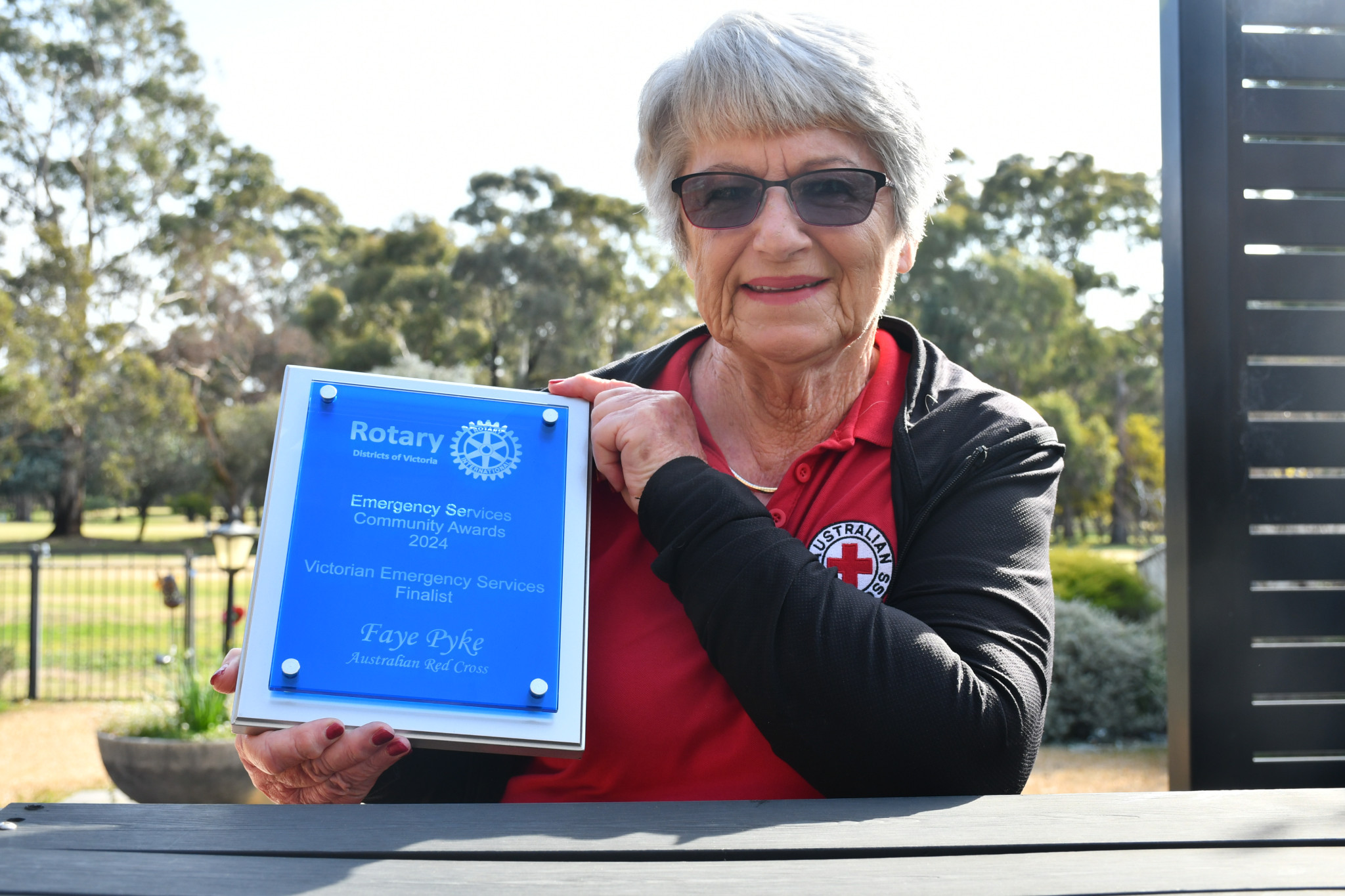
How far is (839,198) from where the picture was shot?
5.44 feet

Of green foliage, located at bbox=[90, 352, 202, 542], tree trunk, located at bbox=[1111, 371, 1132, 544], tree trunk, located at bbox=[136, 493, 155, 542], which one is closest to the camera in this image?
green foliage, located at bbox=[90, 352, 202, 542]

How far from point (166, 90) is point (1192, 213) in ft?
119

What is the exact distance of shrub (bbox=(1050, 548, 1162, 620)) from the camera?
1066cm

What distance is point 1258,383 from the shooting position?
234 cm

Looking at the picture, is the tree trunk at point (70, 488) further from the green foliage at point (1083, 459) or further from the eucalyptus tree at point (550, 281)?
the green foliage at point (1083, 459)

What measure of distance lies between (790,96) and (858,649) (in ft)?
2.87

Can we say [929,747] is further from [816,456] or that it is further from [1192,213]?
[1192,213]

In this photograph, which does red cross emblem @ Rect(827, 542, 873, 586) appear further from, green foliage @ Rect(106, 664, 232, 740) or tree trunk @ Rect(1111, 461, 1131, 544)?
tree trunk @ Rect(1111, 461, 1131, 544)

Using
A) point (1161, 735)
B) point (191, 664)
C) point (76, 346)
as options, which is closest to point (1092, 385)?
point (1161, 735)

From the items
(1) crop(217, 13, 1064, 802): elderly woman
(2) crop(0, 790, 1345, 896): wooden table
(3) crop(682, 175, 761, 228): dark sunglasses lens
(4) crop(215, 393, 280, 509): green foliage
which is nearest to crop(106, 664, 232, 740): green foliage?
(1) crop(217, 13, 1064, 802): elderly woman

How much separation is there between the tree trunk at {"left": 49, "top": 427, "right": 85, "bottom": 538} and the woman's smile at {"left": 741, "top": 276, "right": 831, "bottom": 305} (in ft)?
114

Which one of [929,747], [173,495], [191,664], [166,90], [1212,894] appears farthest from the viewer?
[173,495]

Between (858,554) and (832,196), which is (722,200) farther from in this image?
(858,554)

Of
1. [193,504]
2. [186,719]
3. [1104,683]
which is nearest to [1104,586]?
[1104,683]
